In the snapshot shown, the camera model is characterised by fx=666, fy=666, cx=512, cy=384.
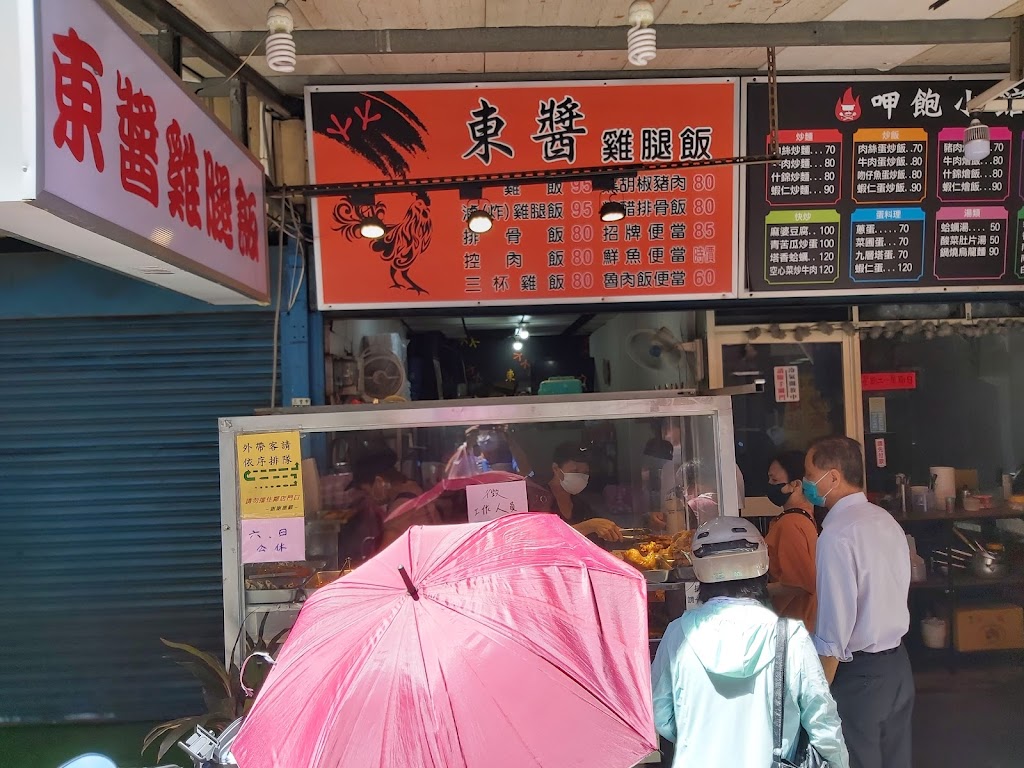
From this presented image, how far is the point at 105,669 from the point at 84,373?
1.92m

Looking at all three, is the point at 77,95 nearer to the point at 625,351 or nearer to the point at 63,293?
the point at 63,293

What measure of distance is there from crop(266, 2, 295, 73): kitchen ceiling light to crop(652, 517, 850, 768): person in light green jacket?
2745 millimetres

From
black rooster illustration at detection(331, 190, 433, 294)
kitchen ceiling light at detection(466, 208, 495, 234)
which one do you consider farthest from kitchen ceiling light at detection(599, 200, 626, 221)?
black rooster illustration at detection(331, 190, 433, 294)

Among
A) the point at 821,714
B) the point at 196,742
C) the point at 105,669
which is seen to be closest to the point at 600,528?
the point at 821,714

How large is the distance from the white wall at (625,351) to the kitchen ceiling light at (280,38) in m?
2.67

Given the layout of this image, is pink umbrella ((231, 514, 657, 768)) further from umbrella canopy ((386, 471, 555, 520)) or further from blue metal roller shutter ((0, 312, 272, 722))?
blue metal roller shutter ((0, 312, 272, 722))

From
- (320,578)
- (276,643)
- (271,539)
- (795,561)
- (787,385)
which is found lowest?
(276,643)

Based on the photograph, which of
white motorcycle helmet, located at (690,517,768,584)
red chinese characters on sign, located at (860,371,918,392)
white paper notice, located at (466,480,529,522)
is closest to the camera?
white motorcycle helmet, located at (690,517,768,584)

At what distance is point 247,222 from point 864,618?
11.4 ft

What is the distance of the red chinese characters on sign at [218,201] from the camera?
2.86 metres

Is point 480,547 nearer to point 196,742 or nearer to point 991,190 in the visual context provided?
point 196,742

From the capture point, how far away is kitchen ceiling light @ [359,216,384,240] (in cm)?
381

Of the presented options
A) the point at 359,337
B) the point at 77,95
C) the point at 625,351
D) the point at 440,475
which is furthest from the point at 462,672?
the point at 625,351

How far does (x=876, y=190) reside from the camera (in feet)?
13.6
